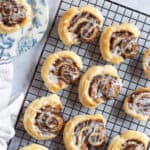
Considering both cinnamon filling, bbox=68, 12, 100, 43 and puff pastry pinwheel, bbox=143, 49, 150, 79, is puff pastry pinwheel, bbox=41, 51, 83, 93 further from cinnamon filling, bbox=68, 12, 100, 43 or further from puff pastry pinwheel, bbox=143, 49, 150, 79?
puff pastry pinwheel, bbox=143, 49, 150, 79

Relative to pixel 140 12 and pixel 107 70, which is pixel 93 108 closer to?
pixel 107 70

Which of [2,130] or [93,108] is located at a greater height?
[93,108]

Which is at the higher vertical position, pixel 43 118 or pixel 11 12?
pixel 11 12

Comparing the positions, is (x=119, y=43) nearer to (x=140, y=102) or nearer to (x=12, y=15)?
(x=140, y=102)

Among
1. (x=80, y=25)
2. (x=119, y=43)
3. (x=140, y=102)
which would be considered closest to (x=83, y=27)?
(x=80, y=25)

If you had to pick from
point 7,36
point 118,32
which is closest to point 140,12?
point 118,32

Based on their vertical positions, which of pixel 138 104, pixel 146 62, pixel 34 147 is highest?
pixel 146 62
